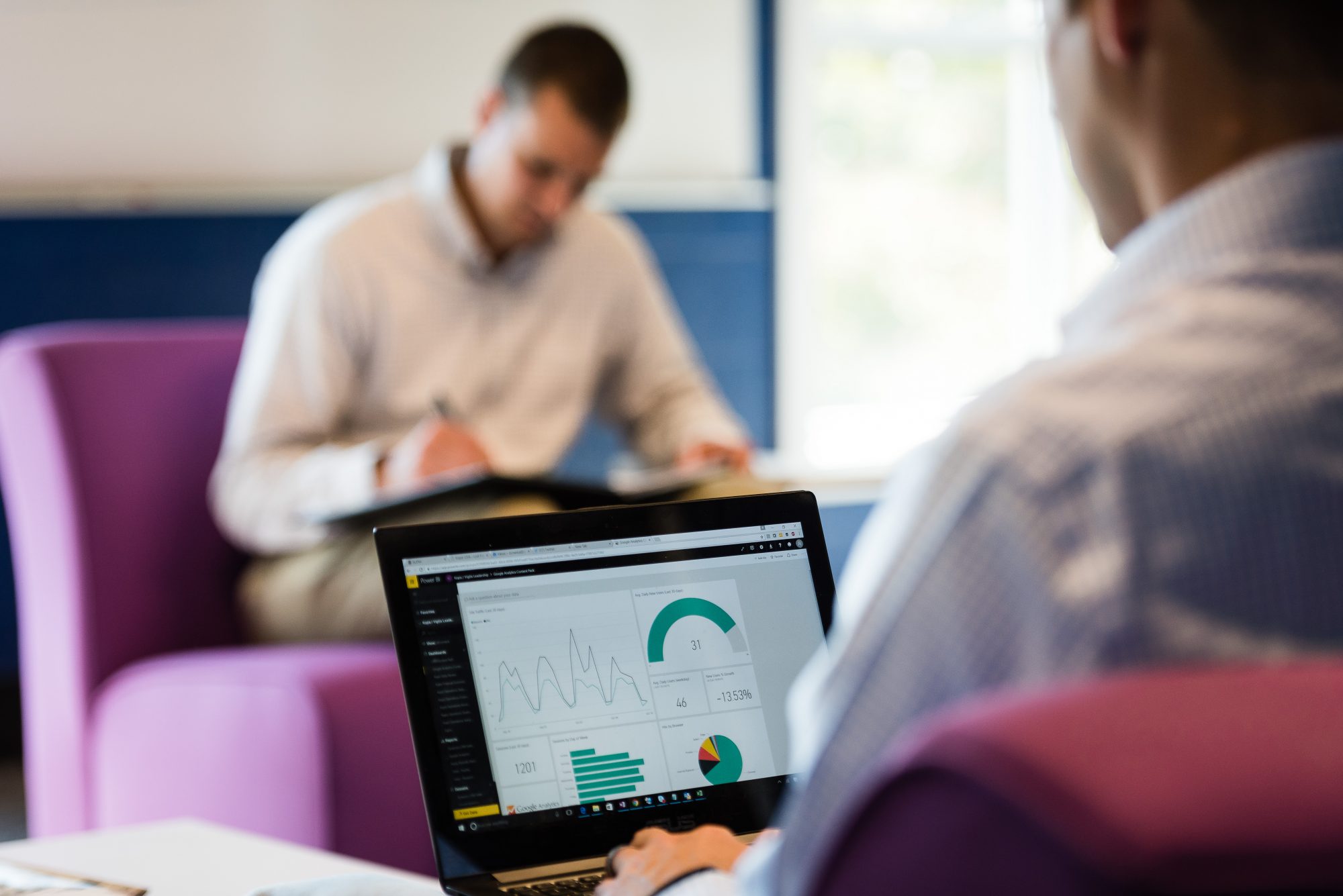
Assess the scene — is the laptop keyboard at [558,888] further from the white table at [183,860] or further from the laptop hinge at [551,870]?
the white table at [183,860]

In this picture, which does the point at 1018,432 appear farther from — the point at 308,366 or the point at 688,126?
the point at 688,126

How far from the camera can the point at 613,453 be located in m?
4.03

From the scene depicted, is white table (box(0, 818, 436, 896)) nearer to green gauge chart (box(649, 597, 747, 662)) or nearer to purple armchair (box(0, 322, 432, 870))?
green gauge chart (box(649, 597, 747, 662))

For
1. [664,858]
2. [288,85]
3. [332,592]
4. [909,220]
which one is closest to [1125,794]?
[664,858]

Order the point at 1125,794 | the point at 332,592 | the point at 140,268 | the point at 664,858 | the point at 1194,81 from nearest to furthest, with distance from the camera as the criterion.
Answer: the point at 1125,794
the point at 1194,81
the point at 664,858
the point at 332,592
the point at 140,268

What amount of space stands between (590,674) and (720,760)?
0.11m

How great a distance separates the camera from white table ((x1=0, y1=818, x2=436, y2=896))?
1170mm

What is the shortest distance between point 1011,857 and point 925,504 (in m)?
0.16

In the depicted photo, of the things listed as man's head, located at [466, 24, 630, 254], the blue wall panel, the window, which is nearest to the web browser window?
man's head, located at [466, 24, 630, 254]

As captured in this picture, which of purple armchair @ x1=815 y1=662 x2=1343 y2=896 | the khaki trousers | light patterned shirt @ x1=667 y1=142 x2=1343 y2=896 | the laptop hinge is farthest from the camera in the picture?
the khaki trousers

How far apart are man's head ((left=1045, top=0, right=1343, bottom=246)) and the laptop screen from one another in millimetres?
479

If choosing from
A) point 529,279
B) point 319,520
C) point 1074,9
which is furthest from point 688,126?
point 1074,9

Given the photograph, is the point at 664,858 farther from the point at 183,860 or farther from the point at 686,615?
the point at 183,860

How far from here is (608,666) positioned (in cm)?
104
